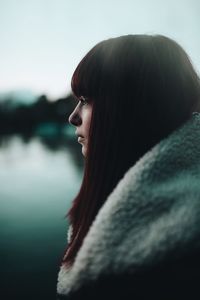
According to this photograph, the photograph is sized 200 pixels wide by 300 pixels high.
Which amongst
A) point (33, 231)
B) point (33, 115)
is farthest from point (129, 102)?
point (33, 115)

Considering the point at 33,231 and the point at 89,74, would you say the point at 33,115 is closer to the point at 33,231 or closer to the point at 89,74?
the point at 33,231

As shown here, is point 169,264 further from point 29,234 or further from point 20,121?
point 20,121

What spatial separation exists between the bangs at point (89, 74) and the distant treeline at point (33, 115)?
49833 millimetres

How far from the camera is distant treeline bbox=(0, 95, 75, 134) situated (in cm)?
5169

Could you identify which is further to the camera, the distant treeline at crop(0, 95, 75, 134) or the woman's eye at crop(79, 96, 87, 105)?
the distant treeline at crop(0, 95, 75, 134)

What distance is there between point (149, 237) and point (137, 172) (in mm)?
172

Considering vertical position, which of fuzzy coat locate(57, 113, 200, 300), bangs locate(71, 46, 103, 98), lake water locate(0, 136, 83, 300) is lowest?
lake water locate(0, 136, 83, 300)

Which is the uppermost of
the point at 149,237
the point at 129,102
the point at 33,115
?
the point at 129,102

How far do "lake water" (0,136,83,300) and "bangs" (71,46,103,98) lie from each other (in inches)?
127

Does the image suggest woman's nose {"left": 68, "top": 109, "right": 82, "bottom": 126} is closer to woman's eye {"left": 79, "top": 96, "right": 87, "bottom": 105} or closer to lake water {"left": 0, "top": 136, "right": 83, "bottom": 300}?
woman's eye {"left": 79, "top": 96, "right": 87, "bottom": 105}

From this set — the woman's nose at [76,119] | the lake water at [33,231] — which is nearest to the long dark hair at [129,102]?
the woman's nose at [76,119]

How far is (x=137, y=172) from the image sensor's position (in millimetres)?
854

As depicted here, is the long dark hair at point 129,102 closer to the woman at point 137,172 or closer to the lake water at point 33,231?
the woman at point 137,172

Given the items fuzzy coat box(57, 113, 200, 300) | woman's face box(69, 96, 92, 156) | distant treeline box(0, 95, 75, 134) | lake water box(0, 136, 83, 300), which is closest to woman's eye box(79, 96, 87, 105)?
woman's face box(69, 96, 92, 156)
